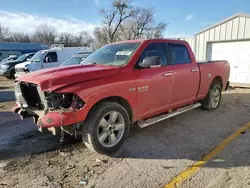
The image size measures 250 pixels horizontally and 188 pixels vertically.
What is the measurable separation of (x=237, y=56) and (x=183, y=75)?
7603 mm

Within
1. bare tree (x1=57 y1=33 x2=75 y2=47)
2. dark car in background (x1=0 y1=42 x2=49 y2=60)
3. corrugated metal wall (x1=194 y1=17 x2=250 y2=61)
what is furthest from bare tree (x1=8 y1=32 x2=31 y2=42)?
corrugated metal wall (x1=194 y1=17 x2=250 y2=61)

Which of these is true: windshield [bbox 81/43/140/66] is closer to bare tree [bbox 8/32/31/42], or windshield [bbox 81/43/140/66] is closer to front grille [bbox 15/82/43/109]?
front grille [bbox 15/82/43/109]

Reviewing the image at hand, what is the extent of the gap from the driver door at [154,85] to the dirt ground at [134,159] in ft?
1.98

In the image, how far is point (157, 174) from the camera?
3105 millimetres

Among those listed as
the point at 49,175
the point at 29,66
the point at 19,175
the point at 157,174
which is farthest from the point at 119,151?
the point at 29,66

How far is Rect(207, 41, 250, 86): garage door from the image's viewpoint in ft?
35.0

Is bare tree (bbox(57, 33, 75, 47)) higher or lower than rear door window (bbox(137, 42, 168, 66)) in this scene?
higher

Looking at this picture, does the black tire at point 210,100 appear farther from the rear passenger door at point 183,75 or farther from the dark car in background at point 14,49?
the dark car in background at point 14,49

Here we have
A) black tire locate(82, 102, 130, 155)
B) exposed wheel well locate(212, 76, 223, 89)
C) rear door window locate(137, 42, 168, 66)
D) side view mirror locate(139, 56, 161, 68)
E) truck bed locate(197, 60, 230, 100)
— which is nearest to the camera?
black tire locate(82, 102, 130, 155)

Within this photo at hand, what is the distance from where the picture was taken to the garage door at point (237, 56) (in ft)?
35.0

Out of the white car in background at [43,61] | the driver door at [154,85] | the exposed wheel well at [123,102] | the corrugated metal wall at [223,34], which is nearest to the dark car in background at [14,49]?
the white car in background at [43,61]

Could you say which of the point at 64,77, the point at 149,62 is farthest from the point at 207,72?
the point at 64,77

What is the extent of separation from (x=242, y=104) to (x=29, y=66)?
11228 millimetres

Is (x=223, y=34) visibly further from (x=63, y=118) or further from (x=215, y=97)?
(x=63, y=118)
